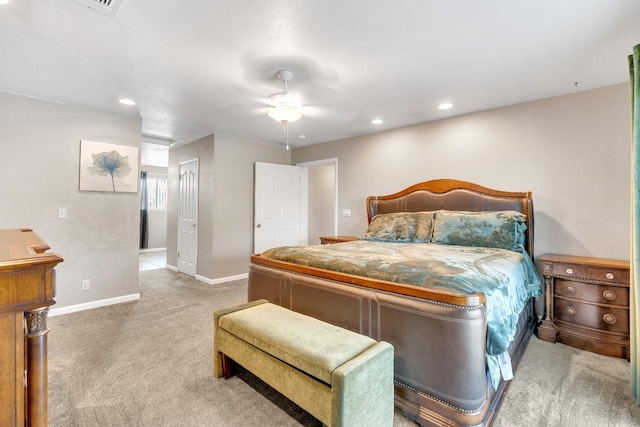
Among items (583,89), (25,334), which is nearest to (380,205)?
(583,89)

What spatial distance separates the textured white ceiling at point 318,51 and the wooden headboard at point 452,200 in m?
0.96

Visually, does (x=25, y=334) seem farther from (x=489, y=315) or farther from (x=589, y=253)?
(x=589, y=253)

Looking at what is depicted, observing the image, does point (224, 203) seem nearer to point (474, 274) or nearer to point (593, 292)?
point (474, 274)

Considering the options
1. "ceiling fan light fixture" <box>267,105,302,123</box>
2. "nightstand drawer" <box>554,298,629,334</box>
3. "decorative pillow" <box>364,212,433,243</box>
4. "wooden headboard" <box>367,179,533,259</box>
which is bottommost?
"nightstand drawer" <box>554,298,629,334</box>

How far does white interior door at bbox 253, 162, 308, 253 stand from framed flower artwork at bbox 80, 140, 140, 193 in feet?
6.00

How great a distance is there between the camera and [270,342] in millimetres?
1688

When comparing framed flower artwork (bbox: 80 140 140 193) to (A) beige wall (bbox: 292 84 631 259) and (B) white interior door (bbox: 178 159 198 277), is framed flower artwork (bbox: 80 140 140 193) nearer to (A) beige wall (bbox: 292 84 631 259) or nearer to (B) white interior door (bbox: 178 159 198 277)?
(B) white interior door (bbox: 178 159 198 277)

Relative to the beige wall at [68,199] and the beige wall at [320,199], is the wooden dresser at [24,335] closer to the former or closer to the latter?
the beige wall at [68,199]

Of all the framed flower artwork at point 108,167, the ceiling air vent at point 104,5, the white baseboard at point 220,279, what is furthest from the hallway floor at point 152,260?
the ceiling air vent at point 104,5

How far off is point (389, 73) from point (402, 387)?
242cm

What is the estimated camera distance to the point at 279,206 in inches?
212

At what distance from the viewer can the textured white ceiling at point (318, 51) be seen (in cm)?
179

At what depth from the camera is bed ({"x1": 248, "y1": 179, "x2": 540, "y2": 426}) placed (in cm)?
150

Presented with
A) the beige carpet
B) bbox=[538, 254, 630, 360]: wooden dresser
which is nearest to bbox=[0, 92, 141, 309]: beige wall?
the beige carpet
